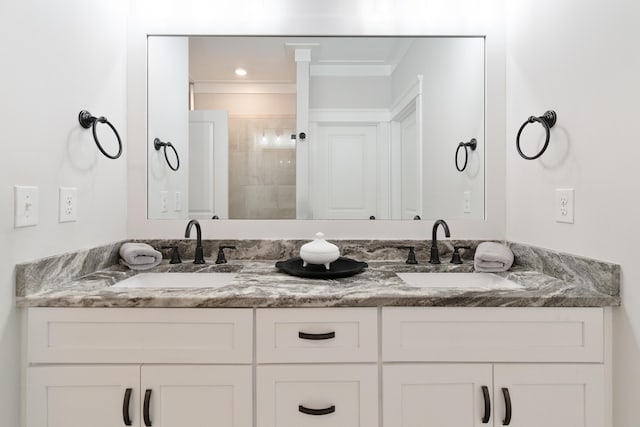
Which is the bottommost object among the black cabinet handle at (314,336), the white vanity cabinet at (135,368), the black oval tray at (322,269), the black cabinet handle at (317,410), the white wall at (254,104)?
the black cabinet handle at (317,410)

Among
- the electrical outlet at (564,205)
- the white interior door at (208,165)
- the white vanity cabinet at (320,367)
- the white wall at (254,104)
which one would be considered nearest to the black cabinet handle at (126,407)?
the white vanity cabinet at (320,367)

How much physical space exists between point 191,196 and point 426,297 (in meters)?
1.15

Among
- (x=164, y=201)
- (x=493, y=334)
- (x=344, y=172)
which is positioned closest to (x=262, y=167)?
(x=344, y=172)

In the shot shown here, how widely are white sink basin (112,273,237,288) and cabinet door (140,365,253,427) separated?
38 cm

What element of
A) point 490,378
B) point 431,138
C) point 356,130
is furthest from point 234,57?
point 490,378

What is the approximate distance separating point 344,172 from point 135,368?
1104 mm

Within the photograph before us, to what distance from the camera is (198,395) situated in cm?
111

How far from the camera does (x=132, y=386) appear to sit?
1.11 meters

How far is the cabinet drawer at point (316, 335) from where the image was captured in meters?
1.12

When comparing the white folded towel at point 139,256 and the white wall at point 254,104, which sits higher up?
the white wall at point 254,104

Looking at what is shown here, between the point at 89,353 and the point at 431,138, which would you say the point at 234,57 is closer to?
the point at 431,138

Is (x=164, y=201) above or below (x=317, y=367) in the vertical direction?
above

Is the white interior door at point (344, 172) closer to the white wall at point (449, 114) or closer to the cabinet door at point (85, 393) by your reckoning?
the white wall at point (449, 114)

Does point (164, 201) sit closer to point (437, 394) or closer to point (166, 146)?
point (166, 146)
